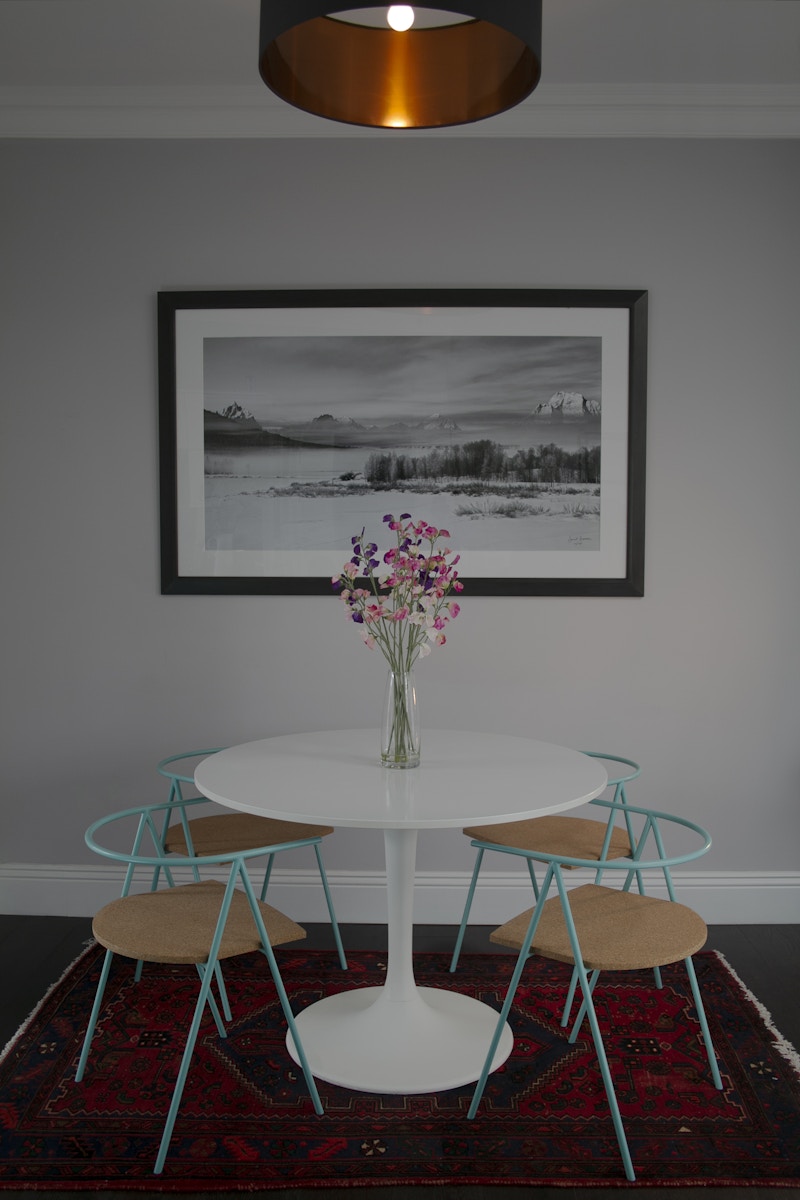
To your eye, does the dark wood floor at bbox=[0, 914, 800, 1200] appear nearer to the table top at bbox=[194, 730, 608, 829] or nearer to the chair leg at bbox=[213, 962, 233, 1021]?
the chair leg at bbox=[213, 962, 233, 1021]

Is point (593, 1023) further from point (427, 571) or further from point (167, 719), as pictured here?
point (167, 719)

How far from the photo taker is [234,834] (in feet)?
10.2

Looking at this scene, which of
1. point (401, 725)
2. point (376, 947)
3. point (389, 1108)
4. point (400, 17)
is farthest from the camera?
point (376, 947)

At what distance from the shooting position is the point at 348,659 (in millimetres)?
3725

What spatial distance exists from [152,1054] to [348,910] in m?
1.10

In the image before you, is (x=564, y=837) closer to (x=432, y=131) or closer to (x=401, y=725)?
(x=401, y=725)

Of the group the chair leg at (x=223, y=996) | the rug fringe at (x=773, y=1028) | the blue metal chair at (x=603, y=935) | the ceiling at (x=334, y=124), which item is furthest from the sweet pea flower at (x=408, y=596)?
the ceiling at (x=334, y=124)

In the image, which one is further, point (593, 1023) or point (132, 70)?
point (132, 70)

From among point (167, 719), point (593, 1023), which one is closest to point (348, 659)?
point (167, 719)

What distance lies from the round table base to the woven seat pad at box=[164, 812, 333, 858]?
50 cm

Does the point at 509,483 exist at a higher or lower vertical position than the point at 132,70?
lower

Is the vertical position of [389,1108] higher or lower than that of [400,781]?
lower

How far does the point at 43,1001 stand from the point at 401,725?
1452mm

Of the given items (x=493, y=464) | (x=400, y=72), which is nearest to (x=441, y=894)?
(x=493, y=464)
